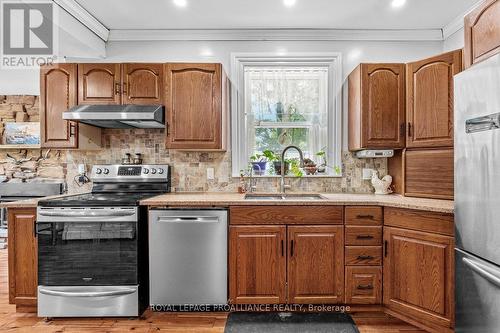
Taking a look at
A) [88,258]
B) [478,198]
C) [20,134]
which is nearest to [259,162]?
[88,258]

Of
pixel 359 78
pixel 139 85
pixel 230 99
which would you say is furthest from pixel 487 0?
pixel 139 85

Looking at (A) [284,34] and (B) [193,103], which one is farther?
(A) [284,34]

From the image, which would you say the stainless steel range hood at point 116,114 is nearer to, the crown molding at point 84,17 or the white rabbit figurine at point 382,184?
the crown molding at point 84,17

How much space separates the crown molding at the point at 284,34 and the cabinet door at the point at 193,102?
0.56 meters

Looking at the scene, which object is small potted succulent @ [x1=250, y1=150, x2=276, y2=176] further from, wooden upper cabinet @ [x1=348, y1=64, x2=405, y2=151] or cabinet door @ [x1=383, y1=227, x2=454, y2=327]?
cabinet door @ [x1=383, y1=227, x2=454, y2=327]

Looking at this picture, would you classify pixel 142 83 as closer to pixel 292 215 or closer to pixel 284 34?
pixel 284 34

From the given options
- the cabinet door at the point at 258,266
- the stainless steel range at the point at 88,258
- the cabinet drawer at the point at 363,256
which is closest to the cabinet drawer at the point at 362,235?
the cabinet drawer at the point at 363,256

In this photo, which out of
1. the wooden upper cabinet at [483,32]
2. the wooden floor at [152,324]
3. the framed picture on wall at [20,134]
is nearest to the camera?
the wooden upper cabinet at [483,32]

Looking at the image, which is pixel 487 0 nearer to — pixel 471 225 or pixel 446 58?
pixel 446 58

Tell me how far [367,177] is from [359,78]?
101cm

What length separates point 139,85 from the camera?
9.05 feet

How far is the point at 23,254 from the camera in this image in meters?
2.36

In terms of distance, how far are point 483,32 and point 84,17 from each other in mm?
3164

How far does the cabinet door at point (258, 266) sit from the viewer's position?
234cm
